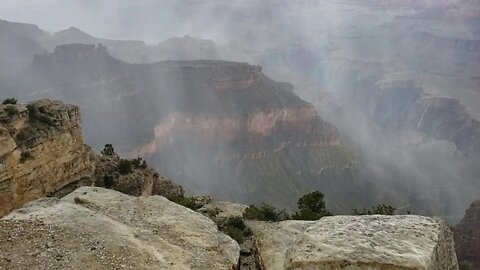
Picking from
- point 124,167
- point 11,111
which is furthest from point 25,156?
point 124,167

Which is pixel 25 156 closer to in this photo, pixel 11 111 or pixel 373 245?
pixel 11 111

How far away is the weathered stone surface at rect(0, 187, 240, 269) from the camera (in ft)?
42.0

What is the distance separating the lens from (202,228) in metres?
16.5

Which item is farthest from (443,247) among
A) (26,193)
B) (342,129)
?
(342,129)

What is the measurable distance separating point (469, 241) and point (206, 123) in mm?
69613

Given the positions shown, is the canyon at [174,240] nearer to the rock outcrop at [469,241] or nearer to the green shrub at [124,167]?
the green shrub at [124,167]

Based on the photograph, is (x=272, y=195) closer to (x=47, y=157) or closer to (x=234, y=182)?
(x=234, y=182)

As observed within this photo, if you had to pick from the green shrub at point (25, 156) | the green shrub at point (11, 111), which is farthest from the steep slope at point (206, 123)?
the green shrub at point (25, 156)

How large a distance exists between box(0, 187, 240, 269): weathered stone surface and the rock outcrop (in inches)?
1623

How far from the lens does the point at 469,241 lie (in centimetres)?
5475

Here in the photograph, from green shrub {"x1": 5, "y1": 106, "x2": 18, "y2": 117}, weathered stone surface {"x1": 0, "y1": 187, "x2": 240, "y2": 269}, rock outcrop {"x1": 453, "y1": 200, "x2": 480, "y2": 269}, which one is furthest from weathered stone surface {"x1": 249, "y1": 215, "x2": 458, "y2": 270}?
rock outcrop {"x1": 453, "y1": 200, "x2": 480, "y2": 269}

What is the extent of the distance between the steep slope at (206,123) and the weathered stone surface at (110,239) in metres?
72.6

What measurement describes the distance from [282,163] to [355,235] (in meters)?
99.8

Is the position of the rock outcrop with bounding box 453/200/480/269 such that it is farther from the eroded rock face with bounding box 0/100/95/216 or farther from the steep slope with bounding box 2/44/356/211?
the eroded rock face with bounding box 0/100/95/216
